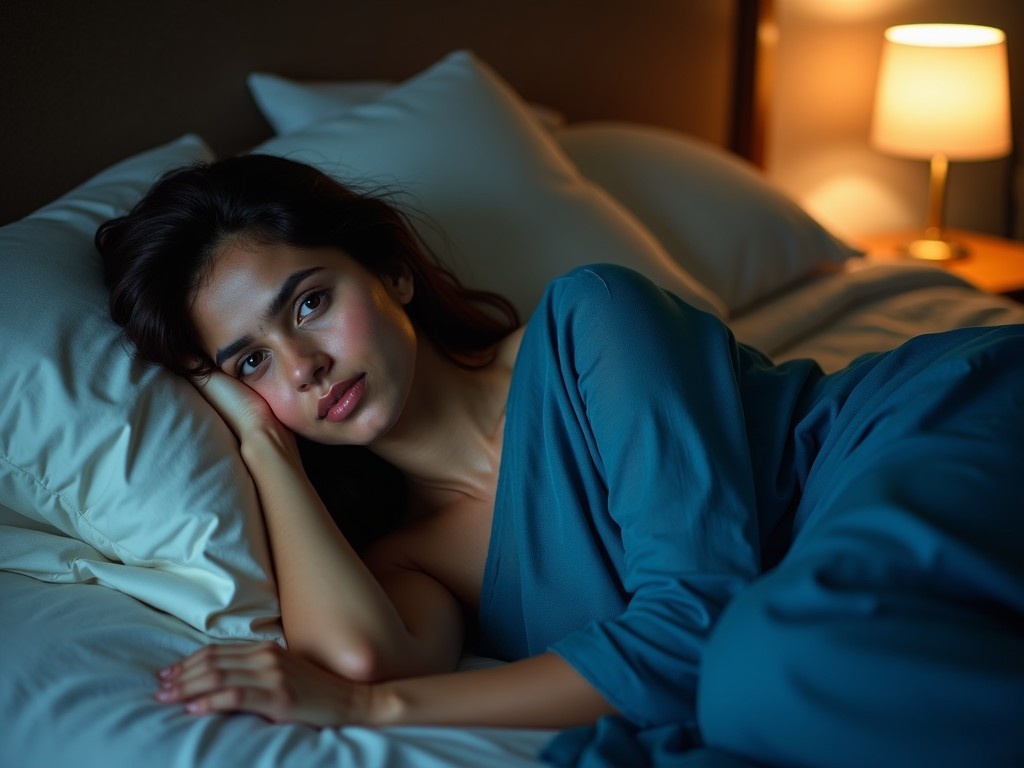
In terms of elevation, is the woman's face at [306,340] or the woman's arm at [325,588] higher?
the woman's face at [306,340]

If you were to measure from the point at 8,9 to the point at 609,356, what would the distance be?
1.11m

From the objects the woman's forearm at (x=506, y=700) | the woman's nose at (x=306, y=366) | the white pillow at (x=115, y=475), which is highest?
the woman's nose at (x=306, y=366)

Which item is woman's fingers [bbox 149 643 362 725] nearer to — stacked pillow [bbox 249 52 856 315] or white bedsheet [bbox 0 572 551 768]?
white bedsheet [bbox 0 572 551 768]

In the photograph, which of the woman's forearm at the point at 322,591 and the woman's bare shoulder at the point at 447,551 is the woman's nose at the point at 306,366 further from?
the woman's bare shoulder at the point at 447,551

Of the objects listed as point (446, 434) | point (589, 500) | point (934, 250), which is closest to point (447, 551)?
point (446, 434)

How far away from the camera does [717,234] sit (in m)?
1.96

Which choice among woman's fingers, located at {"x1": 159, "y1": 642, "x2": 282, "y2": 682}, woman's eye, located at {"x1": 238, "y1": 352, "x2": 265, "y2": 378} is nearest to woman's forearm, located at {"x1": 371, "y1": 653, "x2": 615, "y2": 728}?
woman's fingers, located at {"x1": 159, "y1": 642, "x2": 282, "y2": 682}

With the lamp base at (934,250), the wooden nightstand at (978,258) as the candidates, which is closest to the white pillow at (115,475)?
the wooden nightstand at (978,258)

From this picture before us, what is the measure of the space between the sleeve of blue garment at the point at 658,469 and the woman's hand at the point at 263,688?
Result: 0.70ft

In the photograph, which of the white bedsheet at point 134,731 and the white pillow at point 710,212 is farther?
the white pillow at point 710,212

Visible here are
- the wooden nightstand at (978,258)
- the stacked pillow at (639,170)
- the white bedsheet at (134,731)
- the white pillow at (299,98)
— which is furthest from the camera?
the wooden nightstand at (978,258)

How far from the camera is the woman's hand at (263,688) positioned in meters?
0.97

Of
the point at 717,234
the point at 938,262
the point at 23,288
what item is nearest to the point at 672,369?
the point at 23,288

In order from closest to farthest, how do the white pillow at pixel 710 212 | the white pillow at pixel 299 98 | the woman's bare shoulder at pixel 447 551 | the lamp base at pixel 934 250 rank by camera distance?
1. the woman's bare shoulder at pixel 447 551
2. the white pillow at pixel 299 98
3. the white pillow at pixel 710 212
4. the lamp base at pixel 934 250
